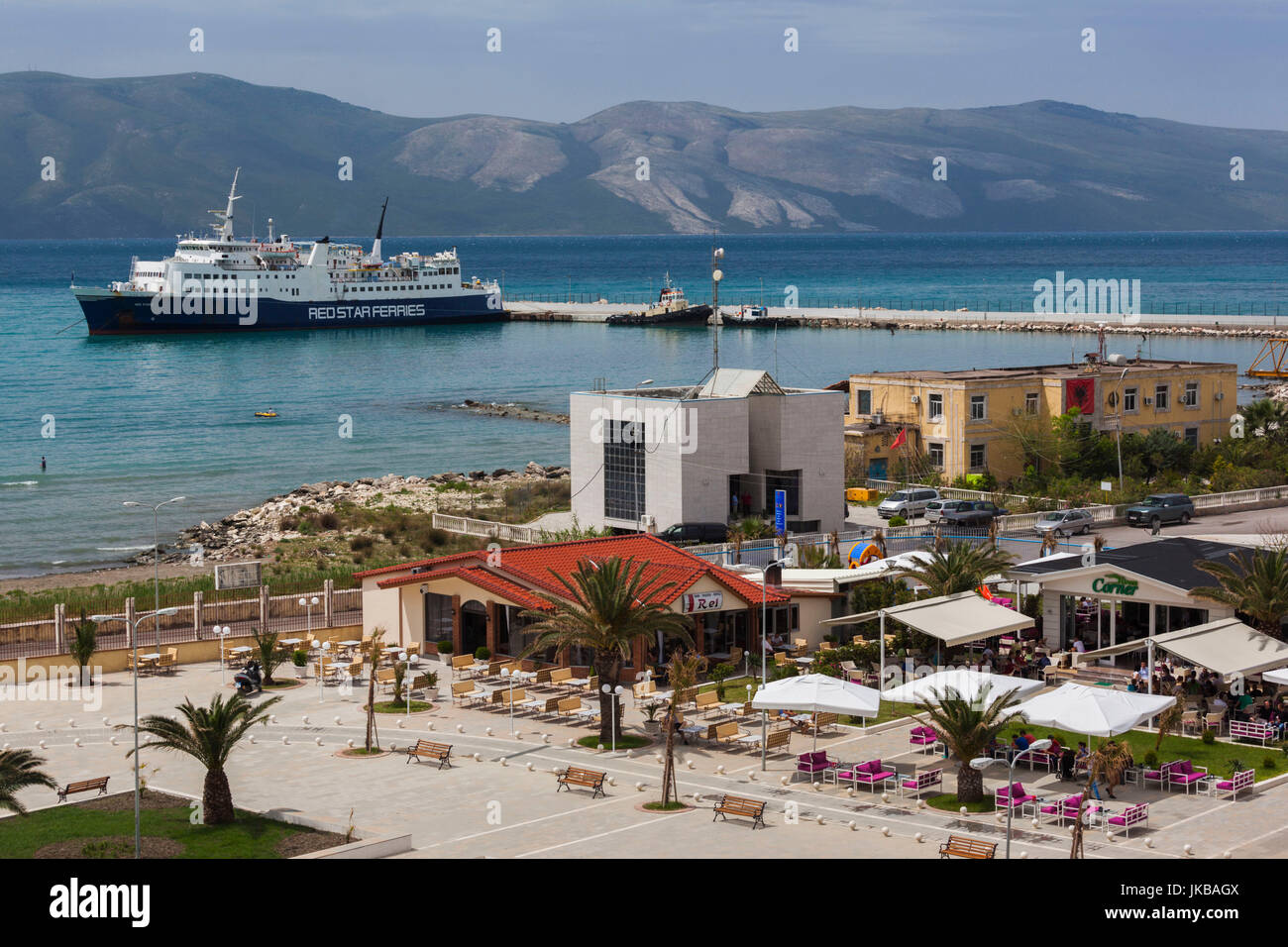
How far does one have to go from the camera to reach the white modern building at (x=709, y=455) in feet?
131

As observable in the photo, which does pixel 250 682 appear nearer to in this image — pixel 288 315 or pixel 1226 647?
pixel 1226 647

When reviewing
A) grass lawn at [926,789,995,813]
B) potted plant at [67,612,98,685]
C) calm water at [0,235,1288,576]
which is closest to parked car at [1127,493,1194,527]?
grass lawn at [926,789,995,813]

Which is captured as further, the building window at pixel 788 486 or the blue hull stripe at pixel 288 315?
the blue hull stripe at pixel 288 315

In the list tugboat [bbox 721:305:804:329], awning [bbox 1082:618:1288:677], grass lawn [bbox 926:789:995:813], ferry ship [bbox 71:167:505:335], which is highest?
ferry ship [bbox 71:167:505:335]

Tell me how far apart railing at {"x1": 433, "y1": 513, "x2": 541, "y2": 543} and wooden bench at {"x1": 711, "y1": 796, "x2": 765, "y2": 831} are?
20808 millimetres

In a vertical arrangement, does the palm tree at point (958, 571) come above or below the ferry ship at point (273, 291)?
below

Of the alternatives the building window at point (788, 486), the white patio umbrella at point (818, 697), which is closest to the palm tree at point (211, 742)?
the white patio umbrella at point (818, 697)

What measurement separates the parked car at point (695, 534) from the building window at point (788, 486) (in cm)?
242

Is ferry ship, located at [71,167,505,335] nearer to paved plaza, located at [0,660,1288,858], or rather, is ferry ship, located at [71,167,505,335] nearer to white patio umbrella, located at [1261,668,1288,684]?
paved plaza, located at [0,660,1288,858]

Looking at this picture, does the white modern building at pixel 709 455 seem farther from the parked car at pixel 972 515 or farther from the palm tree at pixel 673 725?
the palm tree at pixel 673 725

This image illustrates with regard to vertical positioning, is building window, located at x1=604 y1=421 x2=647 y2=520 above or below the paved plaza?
above

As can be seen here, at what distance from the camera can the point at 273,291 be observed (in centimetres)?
15138

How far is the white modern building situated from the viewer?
40062 mm

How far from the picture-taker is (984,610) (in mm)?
28250
